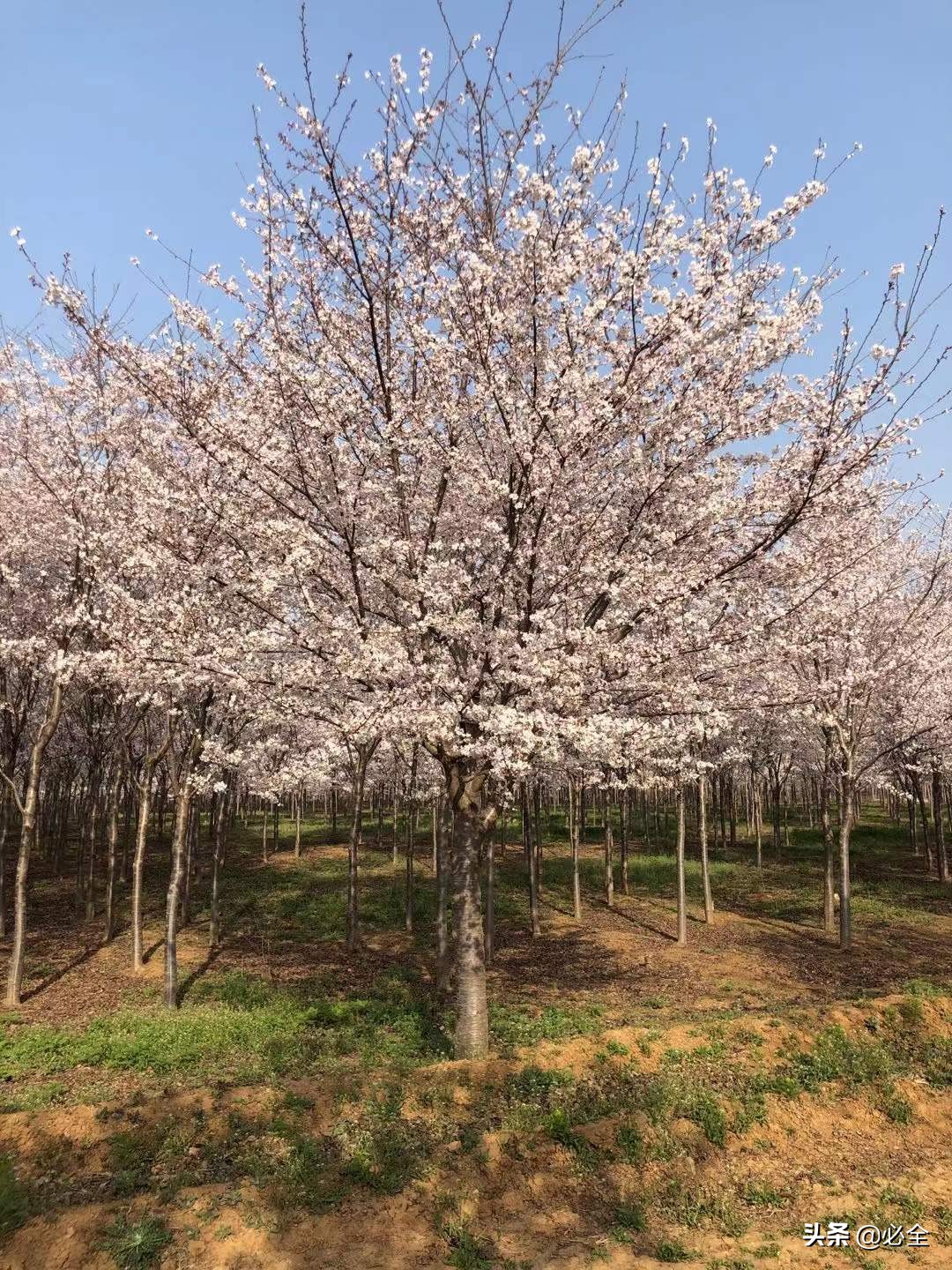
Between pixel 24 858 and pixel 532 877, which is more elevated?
pixel 24 858

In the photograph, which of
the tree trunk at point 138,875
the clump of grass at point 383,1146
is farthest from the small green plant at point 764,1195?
the tree trunk at point 138,875

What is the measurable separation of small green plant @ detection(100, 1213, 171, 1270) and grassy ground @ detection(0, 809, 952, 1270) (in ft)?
0.07

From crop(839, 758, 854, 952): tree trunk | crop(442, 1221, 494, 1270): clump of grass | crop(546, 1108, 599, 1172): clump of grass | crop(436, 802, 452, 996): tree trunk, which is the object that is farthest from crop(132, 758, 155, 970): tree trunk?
crop(839, 758, 854, 952): tree trunk

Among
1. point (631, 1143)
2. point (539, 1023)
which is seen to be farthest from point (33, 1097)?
point (631, 1143)

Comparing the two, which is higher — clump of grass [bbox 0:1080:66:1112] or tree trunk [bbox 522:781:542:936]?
tree trunk [bbox 522:781:542:936]

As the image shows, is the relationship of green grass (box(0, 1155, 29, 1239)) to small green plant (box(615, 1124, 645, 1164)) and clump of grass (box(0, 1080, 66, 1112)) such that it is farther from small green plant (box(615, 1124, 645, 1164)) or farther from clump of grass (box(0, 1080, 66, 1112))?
small green plant (box(615, 1124, 645, 1164))

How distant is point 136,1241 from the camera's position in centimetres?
651

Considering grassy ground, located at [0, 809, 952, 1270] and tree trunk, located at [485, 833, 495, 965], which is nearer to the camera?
grassy ground, located at [0, 809, 952, 1270]

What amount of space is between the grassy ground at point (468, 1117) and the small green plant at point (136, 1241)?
0.02 m

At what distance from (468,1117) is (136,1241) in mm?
3931

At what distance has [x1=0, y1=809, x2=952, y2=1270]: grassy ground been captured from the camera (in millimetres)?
6992

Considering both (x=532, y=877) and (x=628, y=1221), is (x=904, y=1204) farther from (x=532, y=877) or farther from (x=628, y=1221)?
(x=532, y=877)

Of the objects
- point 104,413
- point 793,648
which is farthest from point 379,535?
point 104,413

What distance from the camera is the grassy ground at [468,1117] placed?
22.9ft
